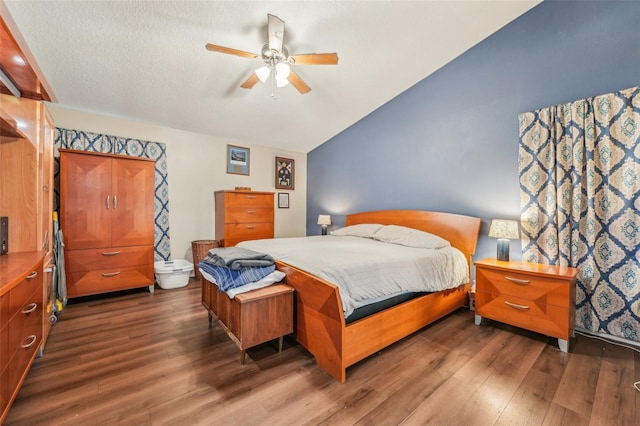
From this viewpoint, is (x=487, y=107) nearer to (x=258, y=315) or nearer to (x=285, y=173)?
(x=258, y=315)

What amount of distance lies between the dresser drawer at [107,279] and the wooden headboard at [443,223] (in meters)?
3.18

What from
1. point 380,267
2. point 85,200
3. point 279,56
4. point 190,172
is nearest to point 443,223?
point 380,267

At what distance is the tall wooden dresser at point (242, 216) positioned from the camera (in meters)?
A: 3.97

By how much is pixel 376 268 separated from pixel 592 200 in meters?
1.97

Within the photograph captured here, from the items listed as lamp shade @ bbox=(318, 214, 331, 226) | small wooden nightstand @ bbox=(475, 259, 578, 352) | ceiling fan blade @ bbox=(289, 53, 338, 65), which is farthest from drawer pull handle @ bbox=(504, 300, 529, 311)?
lamp shade @ bbox=(318, 214, 331, 226)

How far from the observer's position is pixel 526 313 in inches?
88.0

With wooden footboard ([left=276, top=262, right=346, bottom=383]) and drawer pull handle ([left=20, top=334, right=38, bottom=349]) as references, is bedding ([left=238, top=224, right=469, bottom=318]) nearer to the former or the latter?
wooden footboard ([left=276, top=262, right=346, bottom=383])

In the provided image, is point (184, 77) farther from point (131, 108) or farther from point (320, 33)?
point (320, 33)

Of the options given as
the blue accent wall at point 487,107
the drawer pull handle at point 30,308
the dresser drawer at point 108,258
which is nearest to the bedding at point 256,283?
the drawer pull handle at point 30,308

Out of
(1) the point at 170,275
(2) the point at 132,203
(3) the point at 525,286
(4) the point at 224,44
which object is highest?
(4) the point at 224,44

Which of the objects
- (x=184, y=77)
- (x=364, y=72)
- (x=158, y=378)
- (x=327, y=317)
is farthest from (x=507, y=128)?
(x=158, y=378)

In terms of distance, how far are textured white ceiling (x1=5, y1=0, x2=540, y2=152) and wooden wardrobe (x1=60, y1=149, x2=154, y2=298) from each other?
0.78 m

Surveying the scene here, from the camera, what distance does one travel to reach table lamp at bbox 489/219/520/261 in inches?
98.0

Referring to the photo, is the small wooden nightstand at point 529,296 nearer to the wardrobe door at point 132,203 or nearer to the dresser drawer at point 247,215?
the dresser drawer at point 247,215
